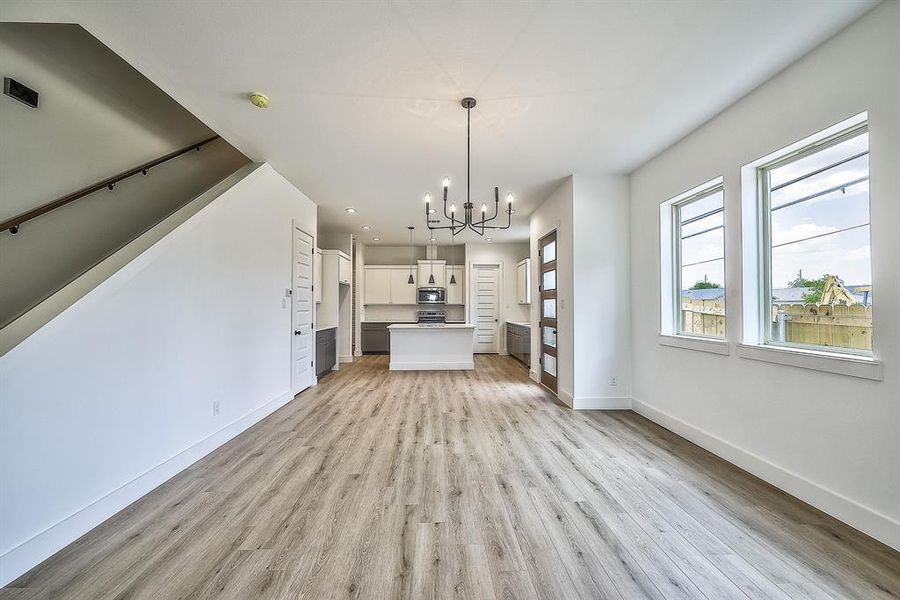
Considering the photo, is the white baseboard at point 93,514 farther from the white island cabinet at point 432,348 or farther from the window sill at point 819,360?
the window sill at point 819,360

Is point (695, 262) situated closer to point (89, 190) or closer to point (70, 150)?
point (89, 190)

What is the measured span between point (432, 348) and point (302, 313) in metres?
2.62

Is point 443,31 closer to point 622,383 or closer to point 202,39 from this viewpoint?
point 202,39

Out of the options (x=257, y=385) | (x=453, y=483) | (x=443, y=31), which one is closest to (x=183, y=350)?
(x=257, y=385)

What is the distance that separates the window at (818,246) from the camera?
202 cm

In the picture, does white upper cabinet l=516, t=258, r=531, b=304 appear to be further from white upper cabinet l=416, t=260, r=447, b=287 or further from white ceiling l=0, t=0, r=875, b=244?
white ceiling l=0, t=0, r=875, b=244

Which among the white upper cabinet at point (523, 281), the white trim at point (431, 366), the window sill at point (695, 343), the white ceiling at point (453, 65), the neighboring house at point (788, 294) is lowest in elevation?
the white trim at point (431, 366)

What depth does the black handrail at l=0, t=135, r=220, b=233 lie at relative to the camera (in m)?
2.34

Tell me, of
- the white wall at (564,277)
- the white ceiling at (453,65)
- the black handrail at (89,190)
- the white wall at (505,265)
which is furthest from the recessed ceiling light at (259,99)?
the white wall at (505,265)

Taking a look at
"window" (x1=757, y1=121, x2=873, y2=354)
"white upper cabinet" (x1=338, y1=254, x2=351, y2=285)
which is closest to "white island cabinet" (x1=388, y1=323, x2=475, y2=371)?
"white upper cabinet" (x1=338, y1=254, x2=351, y2=285)

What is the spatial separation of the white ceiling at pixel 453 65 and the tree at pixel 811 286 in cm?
140

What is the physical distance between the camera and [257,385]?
371cm

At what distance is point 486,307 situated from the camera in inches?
346

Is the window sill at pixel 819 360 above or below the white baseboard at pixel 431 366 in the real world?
above
